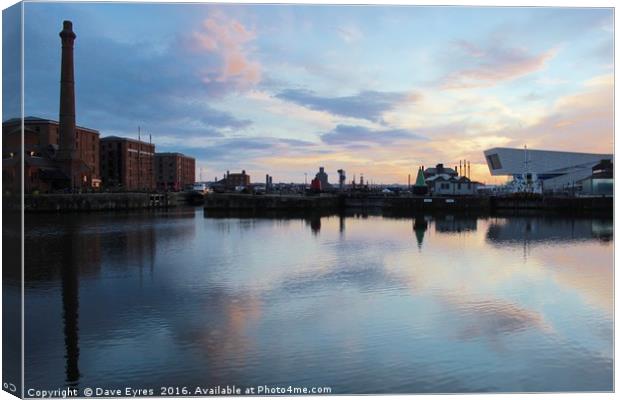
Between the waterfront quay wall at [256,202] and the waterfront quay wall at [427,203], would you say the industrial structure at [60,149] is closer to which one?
the waterfront quay wall at [256,202]

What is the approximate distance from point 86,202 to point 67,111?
12.1 m

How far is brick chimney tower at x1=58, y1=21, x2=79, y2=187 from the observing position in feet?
192

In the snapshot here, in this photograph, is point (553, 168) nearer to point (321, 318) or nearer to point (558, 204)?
point (558, 204)

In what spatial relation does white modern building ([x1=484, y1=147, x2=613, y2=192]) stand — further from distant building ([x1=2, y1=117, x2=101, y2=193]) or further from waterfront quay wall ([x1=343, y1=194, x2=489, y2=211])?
distant building ([x1=2, y1=117, x2=101, y2=193])

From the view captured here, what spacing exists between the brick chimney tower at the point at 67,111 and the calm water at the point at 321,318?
1587 inches

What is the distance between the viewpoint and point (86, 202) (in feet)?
198

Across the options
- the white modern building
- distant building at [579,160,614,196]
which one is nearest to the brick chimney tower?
distant building at [579,160,614,196]

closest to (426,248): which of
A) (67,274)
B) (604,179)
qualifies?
(67,274)

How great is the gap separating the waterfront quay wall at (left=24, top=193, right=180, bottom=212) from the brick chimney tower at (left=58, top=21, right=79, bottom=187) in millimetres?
6526

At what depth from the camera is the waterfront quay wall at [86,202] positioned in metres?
56.4

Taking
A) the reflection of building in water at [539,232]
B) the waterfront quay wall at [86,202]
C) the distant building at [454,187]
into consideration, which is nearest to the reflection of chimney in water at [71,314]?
the reflection of building in water at [539,232]

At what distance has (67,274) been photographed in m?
19.8

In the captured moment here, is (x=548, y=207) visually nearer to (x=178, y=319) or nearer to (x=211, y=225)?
(x=211, y=225)

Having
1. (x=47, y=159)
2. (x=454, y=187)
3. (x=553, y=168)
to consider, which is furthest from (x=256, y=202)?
(x=553, y=168)
